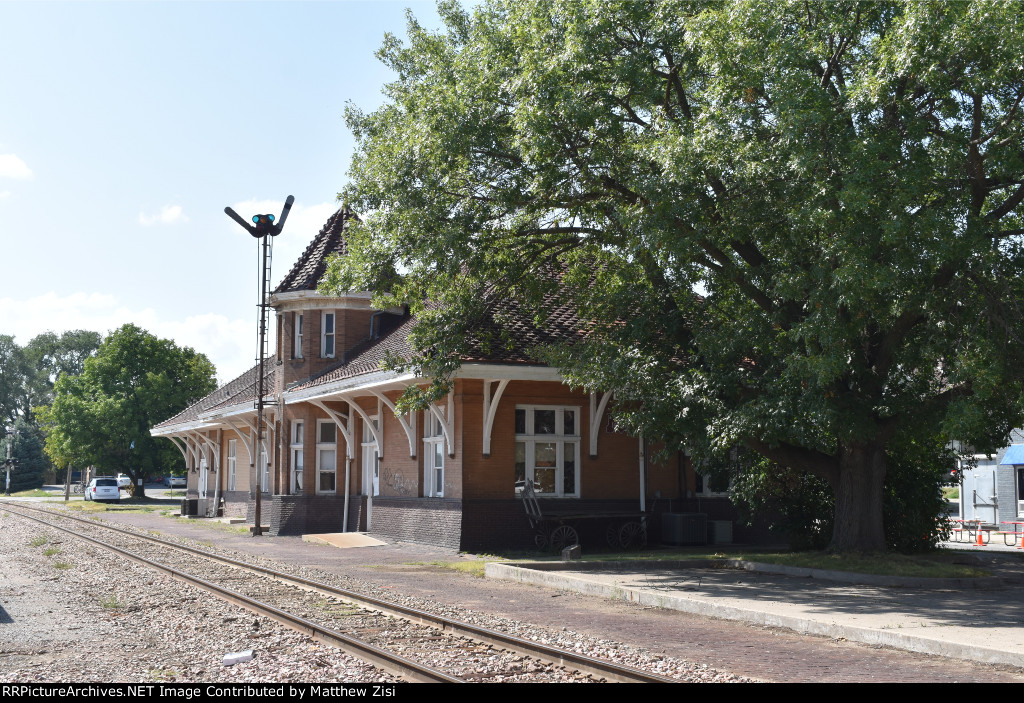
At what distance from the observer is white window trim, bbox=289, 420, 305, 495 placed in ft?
101

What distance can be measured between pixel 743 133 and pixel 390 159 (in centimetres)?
664

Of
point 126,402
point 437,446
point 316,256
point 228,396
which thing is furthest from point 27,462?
point 437,446

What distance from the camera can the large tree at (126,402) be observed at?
6688 cm

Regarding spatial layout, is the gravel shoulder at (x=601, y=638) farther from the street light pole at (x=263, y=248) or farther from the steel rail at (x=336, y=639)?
the street light pole at (x=263, y=248)

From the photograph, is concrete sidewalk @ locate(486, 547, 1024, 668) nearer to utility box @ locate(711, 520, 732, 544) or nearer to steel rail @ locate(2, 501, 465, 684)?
steel rail @ locate(2, 501, 465, 684)

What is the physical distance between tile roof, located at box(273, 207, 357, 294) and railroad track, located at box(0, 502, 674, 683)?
1371cm

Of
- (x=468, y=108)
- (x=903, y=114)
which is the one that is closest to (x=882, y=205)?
(x=903, y=114)

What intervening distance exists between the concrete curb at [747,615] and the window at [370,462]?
986 cm

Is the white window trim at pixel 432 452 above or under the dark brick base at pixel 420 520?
above

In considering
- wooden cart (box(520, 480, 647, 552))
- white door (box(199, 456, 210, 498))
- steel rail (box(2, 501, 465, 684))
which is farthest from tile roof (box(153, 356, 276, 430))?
steel rail (box(2, 501, 465, 684))

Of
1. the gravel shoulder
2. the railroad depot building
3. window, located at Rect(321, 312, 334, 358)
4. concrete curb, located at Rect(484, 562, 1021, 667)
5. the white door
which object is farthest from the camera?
the white door

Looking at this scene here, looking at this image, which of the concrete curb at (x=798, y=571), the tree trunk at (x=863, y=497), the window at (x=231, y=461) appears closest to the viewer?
the concrete curb at (x=798, y=571)

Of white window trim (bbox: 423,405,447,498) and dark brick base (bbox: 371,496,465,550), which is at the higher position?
white window trim (bbox: 423,405,447,498)

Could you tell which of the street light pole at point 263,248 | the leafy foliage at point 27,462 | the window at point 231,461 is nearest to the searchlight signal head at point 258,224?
the street light pole at point 263,248
